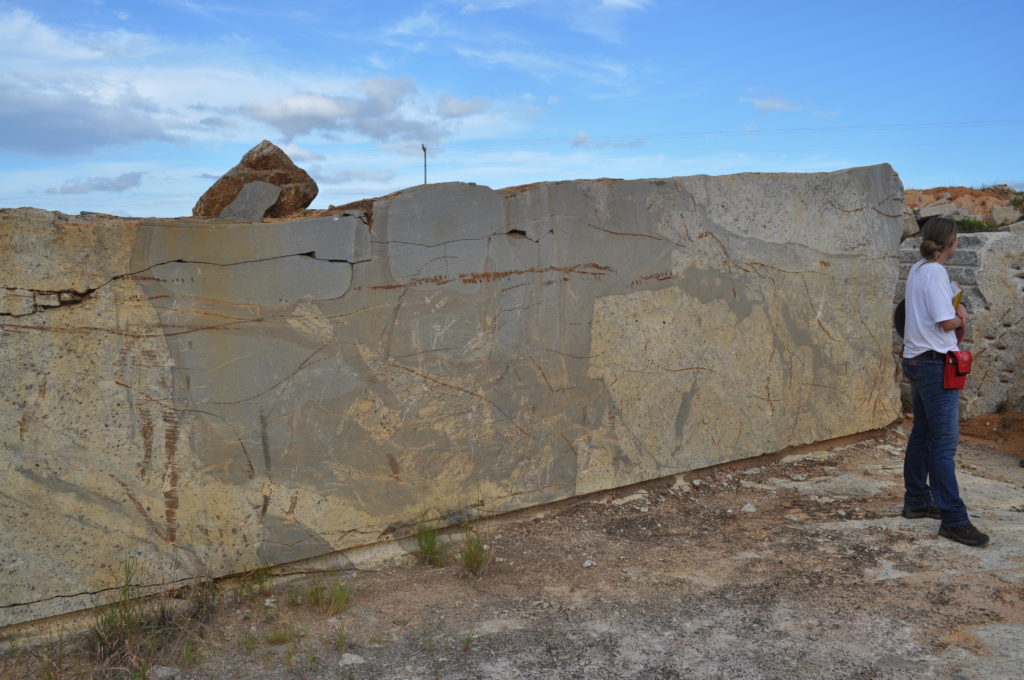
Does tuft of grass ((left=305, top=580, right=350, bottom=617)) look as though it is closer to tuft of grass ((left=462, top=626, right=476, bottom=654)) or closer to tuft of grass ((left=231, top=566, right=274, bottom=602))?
tuft of grass ((left=231, top=566, right=274, bottom=602))

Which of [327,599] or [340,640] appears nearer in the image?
[340,640]

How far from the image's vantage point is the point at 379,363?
3.49 meters

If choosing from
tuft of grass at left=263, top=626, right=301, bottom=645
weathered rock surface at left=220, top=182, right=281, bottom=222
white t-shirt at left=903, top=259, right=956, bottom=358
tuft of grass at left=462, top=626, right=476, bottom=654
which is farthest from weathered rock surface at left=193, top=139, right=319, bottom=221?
white t-shirt at left=903, top=259, right=956, bottom=358

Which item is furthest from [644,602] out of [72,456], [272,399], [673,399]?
[72,456]

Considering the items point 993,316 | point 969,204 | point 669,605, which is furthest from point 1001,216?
point 669,605

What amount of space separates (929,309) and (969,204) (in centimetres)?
1448

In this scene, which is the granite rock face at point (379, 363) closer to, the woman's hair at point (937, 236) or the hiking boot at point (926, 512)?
the hiking boot at point (926, 512)

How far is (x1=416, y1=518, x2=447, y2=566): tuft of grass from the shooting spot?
11.7ft

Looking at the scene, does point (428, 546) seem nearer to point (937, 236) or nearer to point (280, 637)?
point (280, 637)

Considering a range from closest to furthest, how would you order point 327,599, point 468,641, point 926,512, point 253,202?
point 468,641, point 327,599, point 253,202, point 926,512

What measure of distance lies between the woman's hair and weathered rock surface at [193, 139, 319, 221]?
2.84 m

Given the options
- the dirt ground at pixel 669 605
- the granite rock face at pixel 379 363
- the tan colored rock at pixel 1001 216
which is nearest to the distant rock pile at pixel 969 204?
the tan colored rock at pixel 1001 216

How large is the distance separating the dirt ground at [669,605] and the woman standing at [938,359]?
16 cm

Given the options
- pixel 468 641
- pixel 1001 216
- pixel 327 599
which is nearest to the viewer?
pixel 468 641
